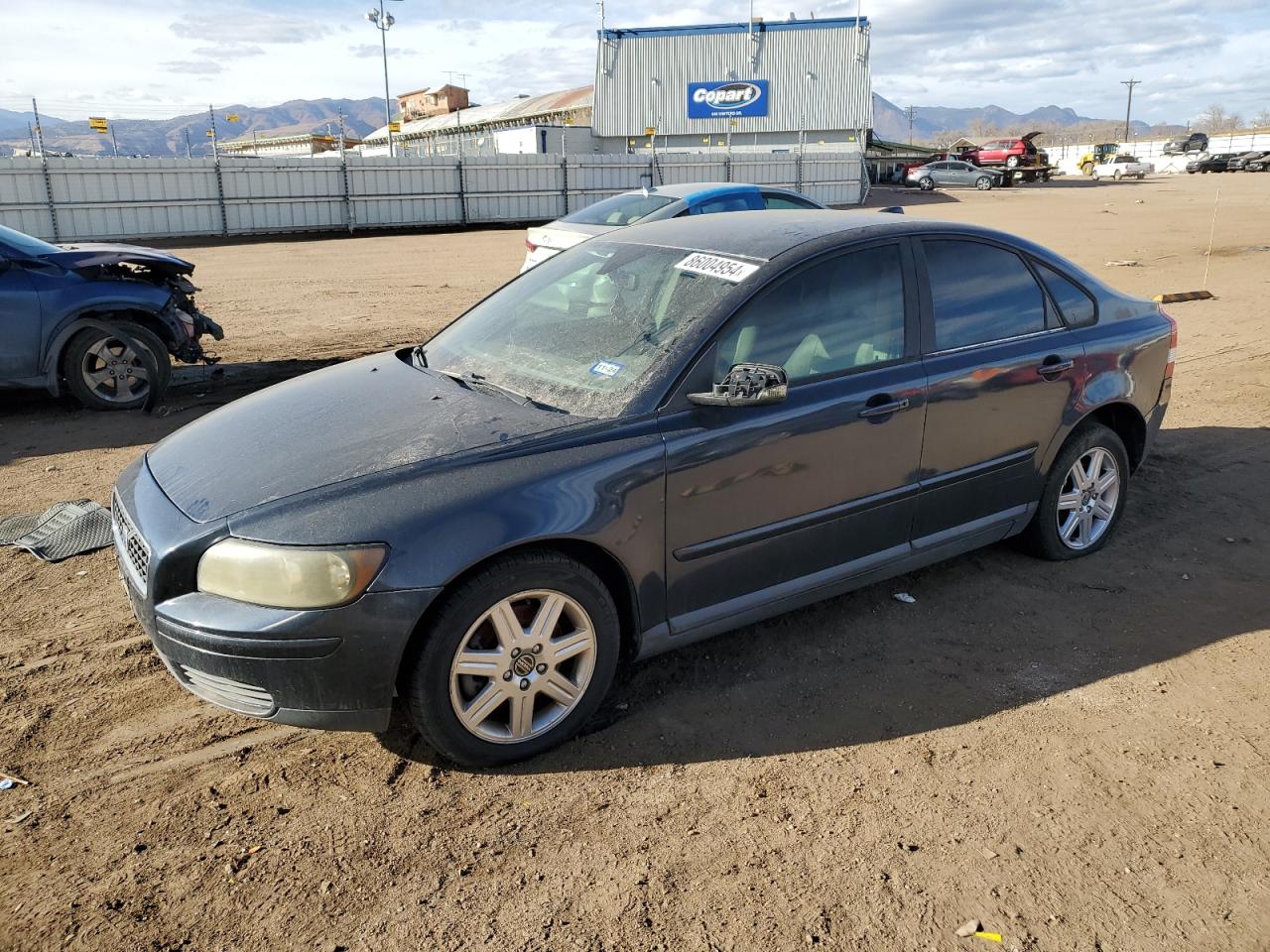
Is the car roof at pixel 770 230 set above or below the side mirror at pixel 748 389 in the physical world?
above

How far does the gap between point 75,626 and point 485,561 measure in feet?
7.11

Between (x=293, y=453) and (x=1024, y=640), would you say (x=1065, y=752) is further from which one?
(x=293, y=453)

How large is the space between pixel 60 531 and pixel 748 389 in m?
3.79

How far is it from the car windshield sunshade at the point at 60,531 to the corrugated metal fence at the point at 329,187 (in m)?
20.4

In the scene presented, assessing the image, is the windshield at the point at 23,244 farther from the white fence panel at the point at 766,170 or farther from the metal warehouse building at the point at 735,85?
the metal warehouse building at the point at 735,85

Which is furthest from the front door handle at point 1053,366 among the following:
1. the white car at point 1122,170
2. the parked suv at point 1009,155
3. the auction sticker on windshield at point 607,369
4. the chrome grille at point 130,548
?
the white car at point 1122,170

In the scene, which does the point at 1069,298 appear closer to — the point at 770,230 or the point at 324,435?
the point at 770,230

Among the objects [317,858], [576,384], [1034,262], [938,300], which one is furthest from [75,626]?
[1034,262]

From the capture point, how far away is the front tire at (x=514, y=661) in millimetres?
2928

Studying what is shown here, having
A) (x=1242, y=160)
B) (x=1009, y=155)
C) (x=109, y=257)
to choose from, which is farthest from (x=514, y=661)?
(x=1242, y=160)

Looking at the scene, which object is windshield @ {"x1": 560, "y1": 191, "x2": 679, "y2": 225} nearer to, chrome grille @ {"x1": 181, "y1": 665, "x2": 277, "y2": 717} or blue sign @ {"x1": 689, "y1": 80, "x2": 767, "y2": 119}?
chrome grille @ {"x1": 181, "y1": 665, "x2": 277, "y2": 717}

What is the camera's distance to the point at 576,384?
3531mm

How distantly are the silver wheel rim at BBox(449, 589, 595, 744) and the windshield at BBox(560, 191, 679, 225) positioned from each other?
8.70 m

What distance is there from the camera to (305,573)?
279 centimetres
